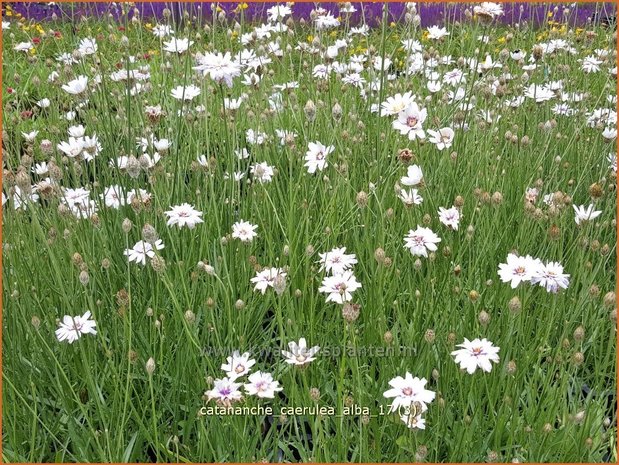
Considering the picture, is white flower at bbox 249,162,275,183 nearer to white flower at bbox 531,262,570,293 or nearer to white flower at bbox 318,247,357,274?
white flower at bbox 318,247,357,274

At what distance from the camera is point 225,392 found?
1344 mm

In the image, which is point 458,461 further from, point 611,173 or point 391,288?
point 611,173

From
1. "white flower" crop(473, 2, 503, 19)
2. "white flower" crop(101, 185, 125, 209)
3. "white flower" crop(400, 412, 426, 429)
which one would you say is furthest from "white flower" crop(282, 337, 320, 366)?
"white flower" crop(473, 2, 503, 19)

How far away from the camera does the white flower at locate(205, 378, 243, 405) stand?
1.33 m

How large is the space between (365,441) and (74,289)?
1.01 m

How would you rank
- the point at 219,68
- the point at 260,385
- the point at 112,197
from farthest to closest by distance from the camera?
the point at 112,197 → the point at 219,68 → the point at 260,385

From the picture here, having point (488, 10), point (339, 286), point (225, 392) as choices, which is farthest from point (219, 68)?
point (225, 392)

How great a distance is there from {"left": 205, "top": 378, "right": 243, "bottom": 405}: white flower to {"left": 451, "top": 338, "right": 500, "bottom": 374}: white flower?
0.49 meters

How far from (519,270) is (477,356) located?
0.27 meters

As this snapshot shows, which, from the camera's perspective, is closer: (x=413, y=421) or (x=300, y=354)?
(x=413, y=421)

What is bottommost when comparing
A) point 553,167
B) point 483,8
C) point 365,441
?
point 365,441

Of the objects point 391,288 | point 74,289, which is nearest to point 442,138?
point 391,288

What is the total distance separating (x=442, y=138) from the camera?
222 cm

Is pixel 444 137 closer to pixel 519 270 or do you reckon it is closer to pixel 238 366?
pixel 519 270
